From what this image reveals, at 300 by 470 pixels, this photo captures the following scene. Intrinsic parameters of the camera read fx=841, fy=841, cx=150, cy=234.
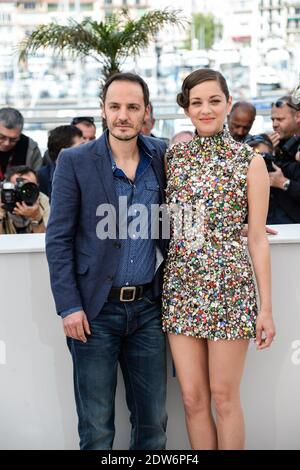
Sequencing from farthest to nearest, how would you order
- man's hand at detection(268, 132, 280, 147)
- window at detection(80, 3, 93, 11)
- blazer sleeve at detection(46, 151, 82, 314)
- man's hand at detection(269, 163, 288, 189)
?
window at detection(80, 3, 93, 11)
man's hand at detection(268, 132, 280, 147)
man's hand at detection(269, 163, 288, 189)
blazer sleeve at detection(46, 151, 82, 314)

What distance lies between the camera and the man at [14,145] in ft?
20.7

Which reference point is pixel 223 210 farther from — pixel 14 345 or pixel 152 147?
pixel 14 345

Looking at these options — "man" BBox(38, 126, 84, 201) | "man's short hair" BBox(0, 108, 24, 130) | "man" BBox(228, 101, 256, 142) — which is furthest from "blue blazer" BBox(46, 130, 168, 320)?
"man's short hair" BBox(0, 108, 24, 130)

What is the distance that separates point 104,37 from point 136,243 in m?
7.57

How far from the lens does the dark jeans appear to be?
3.04 metres

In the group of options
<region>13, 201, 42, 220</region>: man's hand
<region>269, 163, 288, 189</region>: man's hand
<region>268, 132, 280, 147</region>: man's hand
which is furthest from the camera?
<region>268, 132, 280, 147</region>: man's hand

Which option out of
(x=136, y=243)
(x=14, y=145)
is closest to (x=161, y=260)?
(x=136, y=243)

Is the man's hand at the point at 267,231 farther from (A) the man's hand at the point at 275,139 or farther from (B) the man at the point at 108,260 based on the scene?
(A) the man's hand at the point at 275,139

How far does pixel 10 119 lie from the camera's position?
631 cm

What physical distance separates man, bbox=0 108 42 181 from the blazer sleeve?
3.27 m

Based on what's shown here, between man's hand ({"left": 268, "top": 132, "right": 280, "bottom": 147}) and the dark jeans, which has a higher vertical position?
man's hand ({"left": 268, "top": 132, "right": 280, "bottom": 147})

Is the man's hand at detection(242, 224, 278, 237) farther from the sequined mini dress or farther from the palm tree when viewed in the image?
the palm tree

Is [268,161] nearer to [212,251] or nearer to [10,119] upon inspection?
[212,251]
